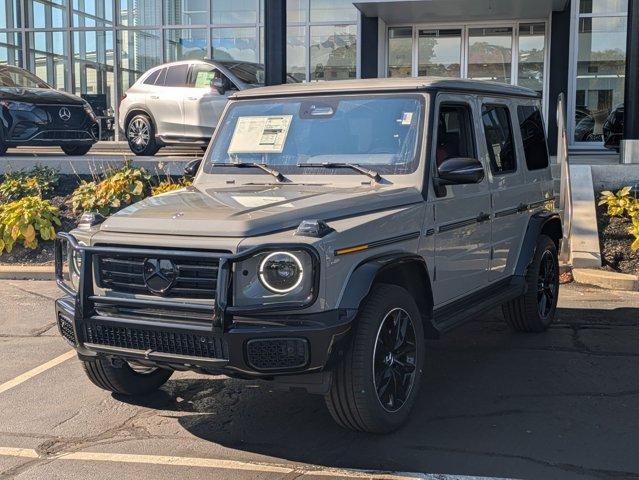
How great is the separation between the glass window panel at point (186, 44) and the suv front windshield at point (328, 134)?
16650 millimetres

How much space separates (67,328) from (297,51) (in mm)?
16780

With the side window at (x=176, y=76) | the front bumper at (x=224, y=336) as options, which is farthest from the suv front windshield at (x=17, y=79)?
the front bumper at (x=224, y=336)

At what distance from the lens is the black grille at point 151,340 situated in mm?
3830

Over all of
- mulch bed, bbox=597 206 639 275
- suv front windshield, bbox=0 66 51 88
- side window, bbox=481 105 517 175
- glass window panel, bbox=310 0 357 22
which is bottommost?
mulch bed, bbox=597 206 639 275

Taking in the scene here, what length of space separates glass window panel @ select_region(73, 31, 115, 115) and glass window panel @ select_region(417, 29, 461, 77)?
8876 millimetres

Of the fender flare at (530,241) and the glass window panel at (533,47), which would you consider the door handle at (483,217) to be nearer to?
the fender flare at (530,241)

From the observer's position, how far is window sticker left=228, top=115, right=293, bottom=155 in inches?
204

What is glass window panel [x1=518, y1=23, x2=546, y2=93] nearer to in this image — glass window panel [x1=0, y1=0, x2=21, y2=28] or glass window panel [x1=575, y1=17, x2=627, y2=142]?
glass window panel [x1=575, y1=17, x2=627, y2=142]

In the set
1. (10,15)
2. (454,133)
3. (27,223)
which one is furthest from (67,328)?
(10,15)

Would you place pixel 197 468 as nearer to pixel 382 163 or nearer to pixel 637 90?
pixel 382 163

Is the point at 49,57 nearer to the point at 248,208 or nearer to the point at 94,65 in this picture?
the point at 94,65

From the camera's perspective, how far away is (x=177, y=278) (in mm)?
Answer: 3922

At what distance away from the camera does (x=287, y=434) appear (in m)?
4.45

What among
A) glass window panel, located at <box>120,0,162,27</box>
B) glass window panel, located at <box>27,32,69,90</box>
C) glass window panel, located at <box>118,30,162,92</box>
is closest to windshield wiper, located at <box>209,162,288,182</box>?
glass window panel, located at <box>118,30,162,92</box>
